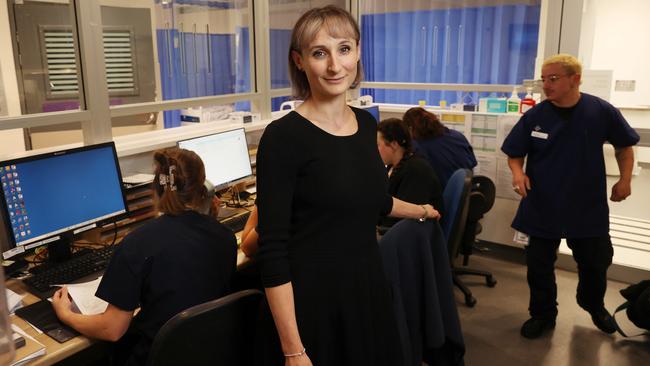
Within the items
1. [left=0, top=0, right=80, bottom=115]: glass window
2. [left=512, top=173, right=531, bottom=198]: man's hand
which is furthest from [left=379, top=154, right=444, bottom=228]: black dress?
[left=0, top=0, right=80, bottom=115]: glass window

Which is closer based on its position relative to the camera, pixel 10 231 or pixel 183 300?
pixel 183 300

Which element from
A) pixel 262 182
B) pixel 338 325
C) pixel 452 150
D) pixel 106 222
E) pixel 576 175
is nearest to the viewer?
pixel 262 182

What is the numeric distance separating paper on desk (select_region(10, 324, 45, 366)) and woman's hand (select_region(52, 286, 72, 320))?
3.9 inches

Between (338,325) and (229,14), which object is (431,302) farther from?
(229,14)

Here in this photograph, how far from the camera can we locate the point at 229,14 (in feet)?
14.3

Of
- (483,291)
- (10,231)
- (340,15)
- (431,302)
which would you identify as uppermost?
(340,15)

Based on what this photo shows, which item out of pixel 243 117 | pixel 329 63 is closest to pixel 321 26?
pixel 329 63

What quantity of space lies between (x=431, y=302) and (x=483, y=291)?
1631 mm

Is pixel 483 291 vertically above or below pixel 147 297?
below

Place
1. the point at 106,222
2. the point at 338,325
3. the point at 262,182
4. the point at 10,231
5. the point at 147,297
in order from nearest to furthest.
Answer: the point at 262,182 → the point at 338,325 → the point at 147,297 → the point at 10,231 → the point at 106,222

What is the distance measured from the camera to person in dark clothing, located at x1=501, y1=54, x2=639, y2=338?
2523mm

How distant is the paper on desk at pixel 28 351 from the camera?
1.35 m

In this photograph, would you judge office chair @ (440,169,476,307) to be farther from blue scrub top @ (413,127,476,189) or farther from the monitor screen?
the monitor screen

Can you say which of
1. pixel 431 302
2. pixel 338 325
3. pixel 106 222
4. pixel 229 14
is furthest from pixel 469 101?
pixel 338 325
